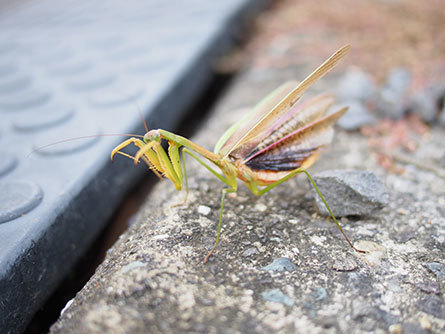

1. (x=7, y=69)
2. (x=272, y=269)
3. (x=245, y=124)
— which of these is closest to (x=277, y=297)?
(x=272, y=269)

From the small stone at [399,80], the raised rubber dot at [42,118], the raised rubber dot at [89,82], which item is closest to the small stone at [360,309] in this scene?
the small stone at [399,80]

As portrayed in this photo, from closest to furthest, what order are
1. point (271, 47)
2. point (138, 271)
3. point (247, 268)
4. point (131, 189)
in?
point (138, 271), point (247, 268), point (131, 189), point (271, 47)

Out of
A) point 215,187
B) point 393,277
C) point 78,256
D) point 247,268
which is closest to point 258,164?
point 215,187

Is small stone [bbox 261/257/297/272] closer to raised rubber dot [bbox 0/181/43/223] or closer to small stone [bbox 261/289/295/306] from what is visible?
small stone [bbox 261/289/295/306]

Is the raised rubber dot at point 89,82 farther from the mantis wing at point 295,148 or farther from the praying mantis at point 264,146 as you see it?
the mantis wing at point 295,148

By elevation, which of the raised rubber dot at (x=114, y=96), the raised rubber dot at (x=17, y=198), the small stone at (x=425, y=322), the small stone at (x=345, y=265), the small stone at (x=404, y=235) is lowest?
the small stone at (x=404, y=235)

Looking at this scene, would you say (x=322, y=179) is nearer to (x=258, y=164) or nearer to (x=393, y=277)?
(x=258, y=164)
